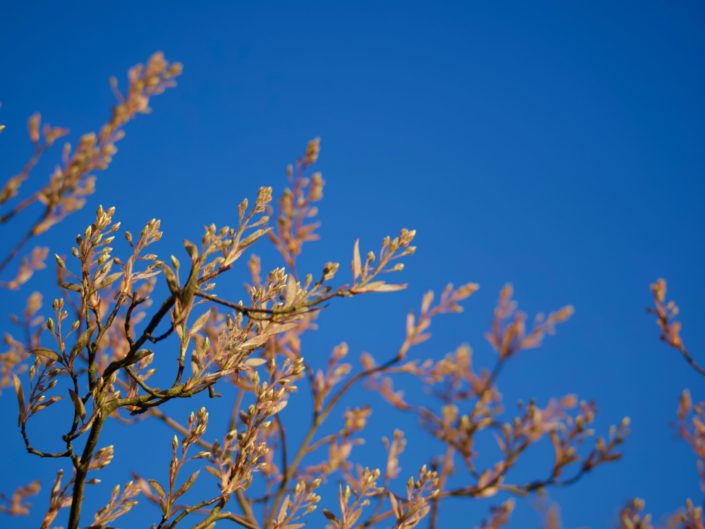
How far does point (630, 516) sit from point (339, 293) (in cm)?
267

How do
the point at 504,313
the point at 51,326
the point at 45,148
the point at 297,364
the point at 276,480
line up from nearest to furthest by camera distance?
the point at 51,326 < the point at 297,364 < the point at 45,148 < the point at 276,480 < the point at 504,313

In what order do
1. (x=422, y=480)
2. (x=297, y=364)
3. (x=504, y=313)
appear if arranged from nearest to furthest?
(x=297, y=364), (x=422, y=480), (x=504, y=313)

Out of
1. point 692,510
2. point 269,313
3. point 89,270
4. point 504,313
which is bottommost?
point 692,510

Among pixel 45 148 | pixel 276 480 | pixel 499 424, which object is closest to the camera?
pixel 45 148

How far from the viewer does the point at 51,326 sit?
1.15m

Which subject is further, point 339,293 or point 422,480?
point 422,480

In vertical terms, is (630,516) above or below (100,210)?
below

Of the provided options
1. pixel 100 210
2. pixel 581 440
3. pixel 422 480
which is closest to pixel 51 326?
pixel 100 210

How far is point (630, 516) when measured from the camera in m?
2.90

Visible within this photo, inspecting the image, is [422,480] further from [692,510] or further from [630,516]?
[630,516]

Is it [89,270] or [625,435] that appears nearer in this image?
[89,270]

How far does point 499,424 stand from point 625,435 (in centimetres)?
63

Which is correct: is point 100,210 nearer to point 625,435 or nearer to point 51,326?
point 51,326

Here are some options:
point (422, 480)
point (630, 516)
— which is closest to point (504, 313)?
point (630, 516)
